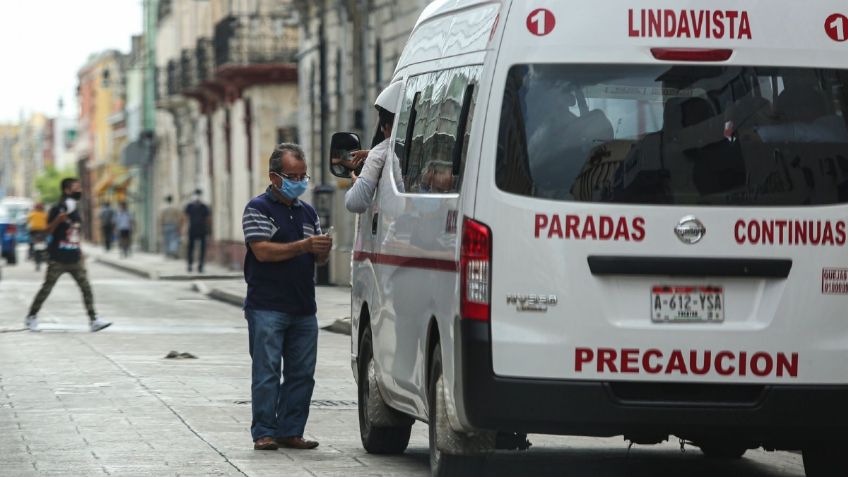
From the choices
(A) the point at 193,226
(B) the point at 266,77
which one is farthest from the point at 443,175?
(B) the point at 266,77

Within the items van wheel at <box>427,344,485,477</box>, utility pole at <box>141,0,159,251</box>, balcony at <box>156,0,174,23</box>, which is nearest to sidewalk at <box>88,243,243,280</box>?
balcony at <box>156,0,174,23</box>

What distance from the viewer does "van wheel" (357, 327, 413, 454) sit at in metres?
10.3

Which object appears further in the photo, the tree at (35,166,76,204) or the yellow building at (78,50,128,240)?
the tree at (35,166,76,204)

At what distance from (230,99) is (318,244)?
41.1m

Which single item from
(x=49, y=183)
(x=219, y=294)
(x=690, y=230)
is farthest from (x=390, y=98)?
(x=49, y=183)

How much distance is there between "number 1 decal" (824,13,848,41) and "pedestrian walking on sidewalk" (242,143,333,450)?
10.7 feet

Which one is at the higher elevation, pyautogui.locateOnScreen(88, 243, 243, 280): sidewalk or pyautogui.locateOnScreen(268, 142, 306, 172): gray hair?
pyautogui.locateOnScreen(268, 142, 306, 172): gray hair

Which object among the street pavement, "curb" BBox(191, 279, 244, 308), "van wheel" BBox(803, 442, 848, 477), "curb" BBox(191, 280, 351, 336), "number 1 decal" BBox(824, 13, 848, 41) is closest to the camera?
"number 1 decal" BBox(824, 13, 848, 41)

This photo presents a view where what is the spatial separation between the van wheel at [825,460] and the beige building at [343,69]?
19.7m

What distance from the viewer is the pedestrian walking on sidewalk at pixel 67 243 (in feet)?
70.6

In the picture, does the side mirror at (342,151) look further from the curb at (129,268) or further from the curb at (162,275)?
the curb at (129,268)

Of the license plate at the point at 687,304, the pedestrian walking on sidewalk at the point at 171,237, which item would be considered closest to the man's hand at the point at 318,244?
the license plate at the point at 687,304

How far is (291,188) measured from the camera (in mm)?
10508

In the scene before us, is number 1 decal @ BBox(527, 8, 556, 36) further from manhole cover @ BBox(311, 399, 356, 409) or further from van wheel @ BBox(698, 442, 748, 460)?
manhole cover @ BBox(311, 399, 356, 409)
